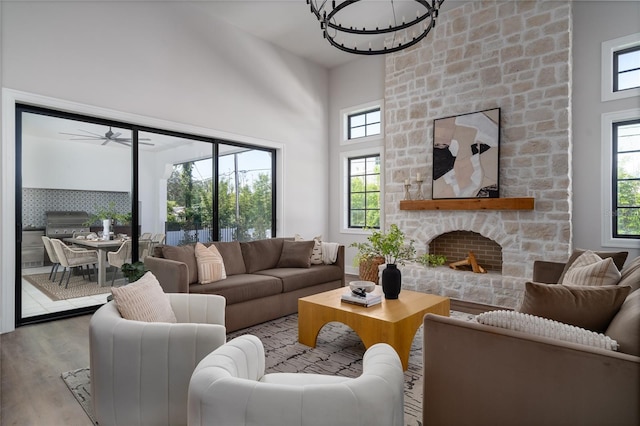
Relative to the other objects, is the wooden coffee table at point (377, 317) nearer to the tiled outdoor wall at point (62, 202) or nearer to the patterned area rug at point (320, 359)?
the patterned area rug at point (320, 359)

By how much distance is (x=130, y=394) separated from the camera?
5.42 ft

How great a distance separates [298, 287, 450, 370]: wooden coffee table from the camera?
2498mm

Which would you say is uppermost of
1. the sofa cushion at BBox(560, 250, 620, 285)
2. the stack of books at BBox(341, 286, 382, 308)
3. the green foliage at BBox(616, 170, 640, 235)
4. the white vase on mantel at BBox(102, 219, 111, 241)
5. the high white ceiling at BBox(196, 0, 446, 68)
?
the high white ceiling at BBox(196, 0, 446, 68)

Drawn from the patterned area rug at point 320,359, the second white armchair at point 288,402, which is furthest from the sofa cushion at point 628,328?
the patterned area rug at point 320,359

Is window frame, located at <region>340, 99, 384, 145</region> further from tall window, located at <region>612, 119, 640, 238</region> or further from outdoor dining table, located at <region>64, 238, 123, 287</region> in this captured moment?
outdoor dining table, located at <region>64, 238, 123, 287</region>

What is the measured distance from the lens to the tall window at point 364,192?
20.6ft

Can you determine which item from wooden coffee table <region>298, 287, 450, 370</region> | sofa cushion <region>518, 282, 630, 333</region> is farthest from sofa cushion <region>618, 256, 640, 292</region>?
wooden coffee table <region>298, 287, 450, 370</region>

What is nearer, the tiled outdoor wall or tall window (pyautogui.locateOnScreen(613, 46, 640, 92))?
the tiled outdoor wall

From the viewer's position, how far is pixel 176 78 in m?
4.56

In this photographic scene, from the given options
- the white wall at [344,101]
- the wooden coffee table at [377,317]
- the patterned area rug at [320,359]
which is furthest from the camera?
the white wall at [344,101]

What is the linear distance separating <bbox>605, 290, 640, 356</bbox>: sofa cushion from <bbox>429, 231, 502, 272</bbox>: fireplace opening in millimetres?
3537

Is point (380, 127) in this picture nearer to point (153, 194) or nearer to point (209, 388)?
point (153, 194)

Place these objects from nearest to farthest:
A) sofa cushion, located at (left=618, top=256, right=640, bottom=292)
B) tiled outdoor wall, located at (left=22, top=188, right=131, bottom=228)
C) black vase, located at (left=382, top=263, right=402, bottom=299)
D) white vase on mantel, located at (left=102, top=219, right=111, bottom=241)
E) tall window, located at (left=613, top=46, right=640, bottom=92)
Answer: sofa cushion, located at (left=618, top=256, right=640, bottom=292), black vase, located at (left=382, top=263, right=402, bottom=299), tiled outdoor wall, located at (left=22, top=188, right=131, bottom=228), tall window, located at (left=613, top=46, right=640, bottom=92), white vase on mantel, located at (left=102, top=219, right=111, bottom=241)

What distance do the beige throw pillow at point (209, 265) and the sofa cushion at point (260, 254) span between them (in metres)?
0.53
